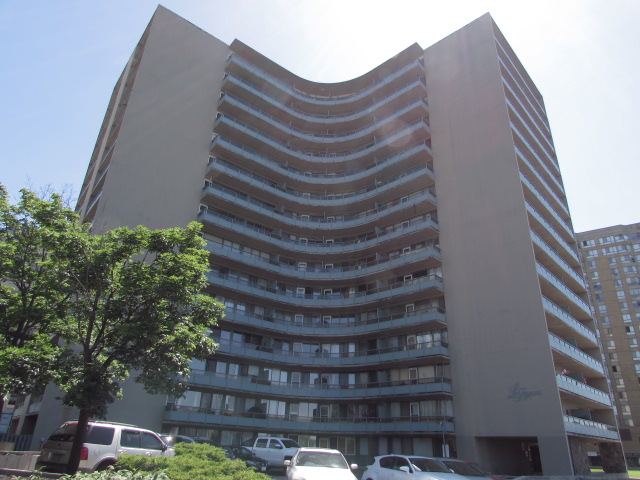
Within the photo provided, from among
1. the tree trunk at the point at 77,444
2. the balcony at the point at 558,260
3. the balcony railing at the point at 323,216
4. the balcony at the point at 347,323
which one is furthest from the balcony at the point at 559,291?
the tree trunk at the point at 77,444

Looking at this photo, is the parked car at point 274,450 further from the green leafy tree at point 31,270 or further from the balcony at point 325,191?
the balcony at point 325,191

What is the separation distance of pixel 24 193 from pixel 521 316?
30939mm

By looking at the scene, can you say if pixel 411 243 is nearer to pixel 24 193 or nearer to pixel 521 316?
pixel 521 316

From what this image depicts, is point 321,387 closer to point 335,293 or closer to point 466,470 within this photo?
point 335,293

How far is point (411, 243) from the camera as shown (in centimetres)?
4191

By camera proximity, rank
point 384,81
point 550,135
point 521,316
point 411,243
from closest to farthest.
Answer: point 521,316, point 411,243, point 384,81, point 550,135

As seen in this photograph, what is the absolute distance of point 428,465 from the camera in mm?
15008

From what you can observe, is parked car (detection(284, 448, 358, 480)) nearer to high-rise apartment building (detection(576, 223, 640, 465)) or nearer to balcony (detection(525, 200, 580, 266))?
balcony (detection(525, 200, 580, 266))

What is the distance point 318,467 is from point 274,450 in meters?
13.2

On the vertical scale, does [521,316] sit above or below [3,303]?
above

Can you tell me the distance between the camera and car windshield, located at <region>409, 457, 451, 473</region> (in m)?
14.7

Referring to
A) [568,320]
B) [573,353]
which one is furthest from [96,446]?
[568,320]

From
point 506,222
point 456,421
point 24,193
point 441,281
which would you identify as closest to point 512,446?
point 456,421

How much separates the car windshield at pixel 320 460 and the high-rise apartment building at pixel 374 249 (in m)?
20.7
